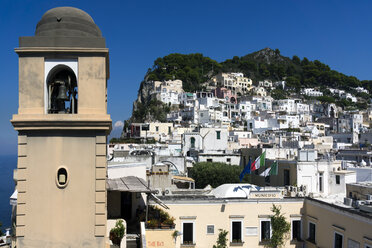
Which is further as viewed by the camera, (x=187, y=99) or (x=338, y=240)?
(x=187, y=99)

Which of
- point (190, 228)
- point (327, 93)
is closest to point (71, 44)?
point (190, 228)

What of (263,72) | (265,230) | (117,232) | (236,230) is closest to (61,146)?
(117,232)

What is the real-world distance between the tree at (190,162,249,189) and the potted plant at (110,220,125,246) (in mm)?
24144

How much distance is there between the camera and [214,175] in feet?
119

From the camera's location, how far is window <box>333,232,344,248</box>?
602 inches

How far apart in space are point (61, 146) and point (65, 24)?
114 inches

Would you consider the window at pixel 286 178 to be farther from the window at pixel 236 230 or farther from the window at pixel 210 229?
the window at pixel 210 229

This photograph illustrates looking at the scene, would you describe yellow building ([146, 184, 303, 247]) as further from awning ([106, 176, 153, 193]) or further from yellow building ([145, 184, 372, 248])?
awning ([106, 176, 153, 193])

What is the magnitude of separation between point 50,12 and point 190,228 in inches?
492

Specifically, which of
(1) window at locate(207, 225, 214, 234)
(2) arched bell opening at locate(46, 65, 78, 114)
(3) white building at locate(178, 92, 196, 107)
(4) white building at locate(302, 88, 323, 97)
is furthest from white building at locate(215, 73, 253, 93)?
(2) arched bell opening at locate(46, 65, 78, 114)

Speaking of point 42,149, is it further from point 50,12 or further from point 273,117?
point 273,117

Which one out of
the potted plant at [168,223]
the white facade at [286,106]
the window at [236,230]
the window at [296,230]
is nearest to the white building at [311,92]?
the white facade at [286,106]

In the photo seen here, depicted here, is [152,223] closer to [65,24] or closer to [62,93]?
[62,93]

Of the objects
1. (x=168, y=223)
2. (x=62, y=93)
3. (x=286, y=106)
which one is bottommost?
(x=168, y=223)
